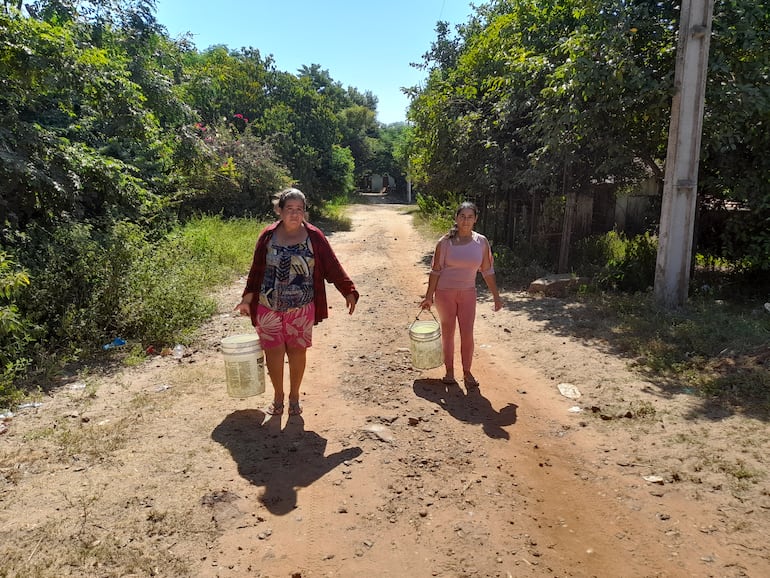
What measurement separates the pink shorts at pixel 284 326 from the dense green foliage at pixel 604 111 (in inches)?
196

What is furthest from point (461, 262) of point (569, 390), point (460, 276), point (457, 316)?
point (569, 390)

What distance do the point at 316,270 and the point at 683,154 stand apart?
5245 mm

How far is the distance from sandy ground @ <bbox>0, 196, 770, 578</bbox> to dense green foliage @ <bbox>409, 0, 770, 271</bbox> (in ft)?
12.1

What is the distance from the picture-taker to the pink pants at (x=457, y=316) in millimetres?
4484

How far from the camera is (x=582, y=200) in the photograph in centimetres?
1203

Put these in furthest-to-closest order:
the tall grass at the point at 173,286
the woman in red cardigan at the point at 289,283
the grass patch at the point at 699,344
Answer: the tall grass at the point at 173,286
the grass patch at the point at 699,344
the woman in red cardigan at the point at 289,283

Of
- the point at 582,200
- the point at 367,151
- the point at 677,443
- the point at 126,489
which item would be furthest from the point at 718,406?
the point at 367,151

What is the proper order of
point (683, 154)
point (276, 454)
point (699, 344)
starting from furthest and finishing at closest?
point (683, 154) < point (699, 344) < point (276, 454)

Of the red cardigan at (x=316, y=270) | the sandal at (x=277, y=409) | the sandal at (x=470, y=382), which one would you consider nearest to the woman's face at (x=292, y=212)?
the red cardigan at (x=316, y=270)

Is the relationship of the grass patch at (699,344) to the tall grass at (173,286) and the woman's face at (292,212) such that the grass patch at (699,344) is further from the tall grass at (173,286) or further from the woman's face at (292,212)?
the tall grass at (173,286)

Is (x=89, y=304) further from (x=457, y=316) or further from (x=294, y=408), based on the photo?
(x=457, y=316)

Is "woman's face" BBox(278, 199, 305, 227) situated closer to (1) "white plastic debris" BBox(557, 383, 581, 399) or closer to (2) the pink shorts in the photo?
(2) the pink shorts

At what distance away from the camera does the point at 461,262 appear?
14.3 feet

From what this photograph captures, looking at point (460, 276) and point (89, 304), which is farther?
point (89, 304)
